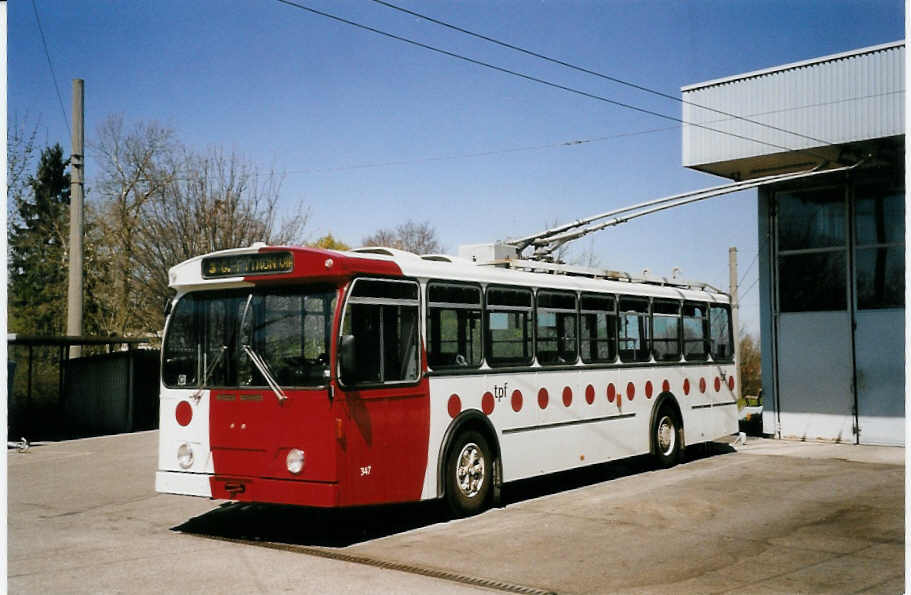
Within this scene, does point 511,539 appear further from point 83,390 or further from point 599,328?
point 83,390

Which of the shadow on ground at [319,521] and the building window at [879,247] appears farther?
the building window at [879,247]

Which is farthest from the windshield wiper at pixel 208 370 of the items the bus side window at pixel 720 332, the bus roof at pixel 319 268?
the bus side window at pixel 720 332

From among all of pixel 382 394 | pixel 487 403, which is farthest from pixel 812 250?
pixel 382 394

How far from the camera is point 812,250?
18859 mm

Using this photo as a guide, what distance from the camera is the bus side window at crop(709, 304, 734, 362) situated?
1661cm

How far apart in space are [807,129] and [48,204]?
1017 inches

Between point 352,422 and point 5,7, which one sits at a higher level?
point 5,7

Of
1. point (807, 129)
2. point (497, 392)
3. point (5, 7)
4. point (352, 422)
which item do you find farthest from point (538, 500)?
point (807, 129)

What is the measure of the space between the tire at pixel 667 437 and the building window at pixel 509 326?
3.84m

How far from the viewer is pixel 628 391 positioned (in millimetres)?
13953

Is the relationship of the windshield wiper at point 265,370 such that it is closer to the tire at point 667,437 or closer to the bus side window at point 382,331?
the bus side window at point 382,331

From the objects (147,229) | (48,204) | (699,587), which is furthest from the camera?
(48,204)

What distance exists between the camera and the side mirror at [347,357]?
29.2 feet

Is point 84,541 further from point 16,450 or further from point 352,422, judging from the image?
point 16,450
